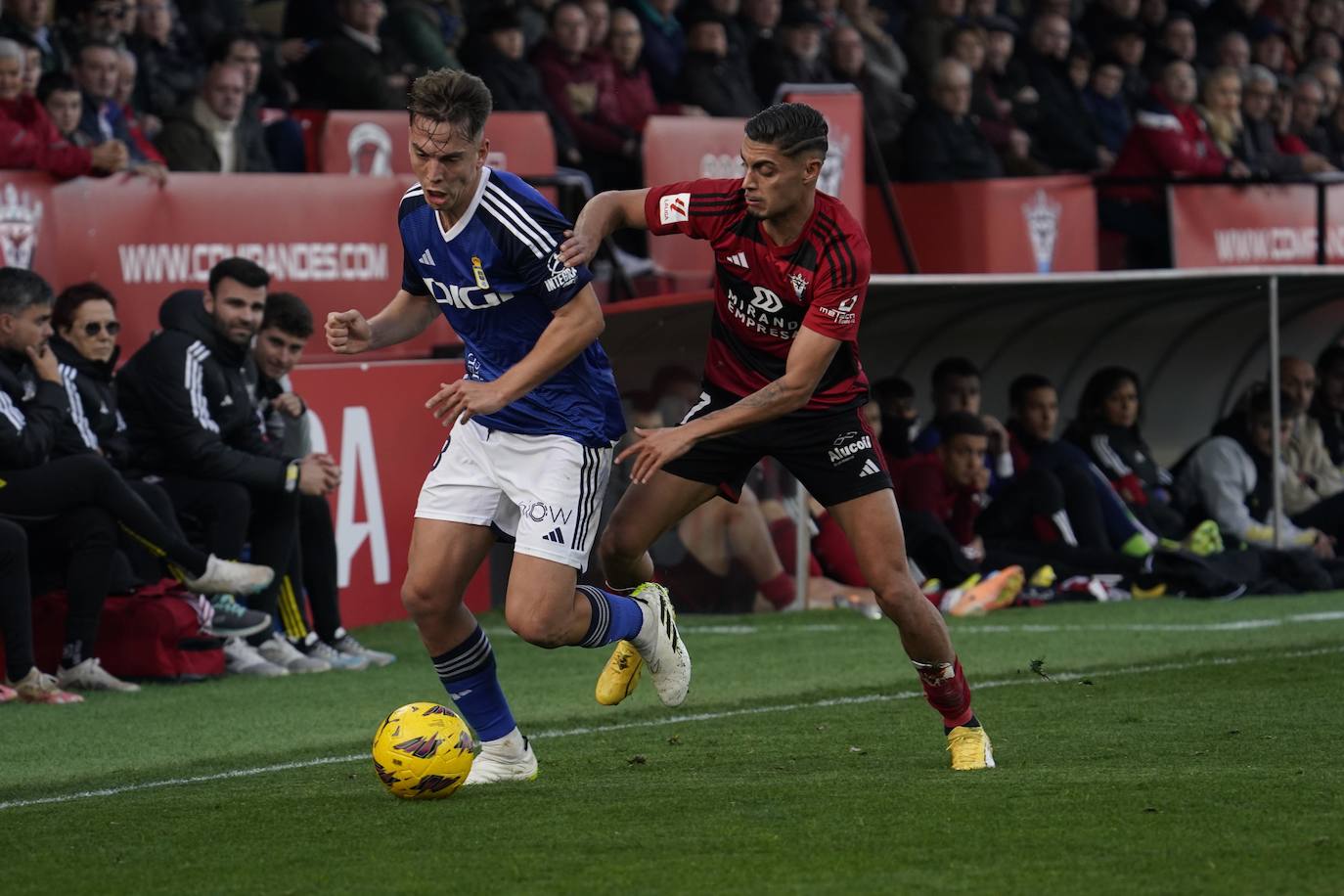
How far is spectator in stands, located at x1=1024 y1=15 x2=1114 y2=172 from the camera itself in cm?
1833

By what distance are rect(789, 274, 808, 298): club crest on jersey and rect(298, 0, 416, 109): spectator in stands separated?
24.0ft

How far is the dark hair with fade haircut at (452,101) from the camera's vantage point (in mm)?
6039

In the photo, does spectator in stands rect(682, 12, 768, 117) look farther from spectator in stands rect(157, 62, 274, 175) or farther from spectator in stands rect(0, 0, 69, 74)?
spectator in stands rect(0, 0, 69, 74)

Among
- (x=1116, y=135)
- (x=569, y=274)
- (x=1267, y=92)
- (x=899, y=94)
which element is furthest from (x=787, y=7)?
(x=569, y=274)

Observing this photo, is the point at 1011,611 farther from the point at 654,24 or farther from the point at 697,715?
the point at 654,24

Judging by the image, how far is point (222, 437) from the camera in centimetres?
999

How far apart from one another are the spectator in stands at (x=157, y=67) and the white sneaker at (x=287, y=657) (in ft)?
12.8

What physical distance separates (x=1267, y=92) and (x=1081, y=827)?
14951mm

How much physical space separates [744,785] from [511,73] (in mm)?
8695

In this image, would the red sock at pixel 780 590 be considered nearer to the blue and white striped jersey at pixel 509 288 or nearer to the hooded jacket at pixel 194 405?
the hooded jacket at pixel 194 405

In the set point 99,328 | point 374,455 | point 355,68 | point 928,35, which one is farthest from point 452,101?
point 928,35

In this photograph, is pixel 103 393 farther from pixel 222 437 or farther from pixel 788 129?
pixel 788 129

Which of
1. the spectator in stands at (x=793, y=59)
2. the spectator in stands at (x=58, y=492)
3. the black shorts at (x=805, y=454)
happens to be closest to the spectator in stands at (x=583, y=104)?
the spectator in stands at (x=793, y=59)

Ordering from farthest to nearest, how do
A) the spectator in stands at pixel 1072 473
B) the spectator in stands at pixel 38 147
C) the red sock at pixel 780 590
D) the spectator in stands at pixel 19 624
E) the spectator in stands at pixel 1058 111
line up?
the spectator in stands at pixel 1058 111, the spectator in stands at pixel 1072 473, the red sock at pixel 780 590, the spectator in stands at pixel 38 147, the spectator in stands at pixel 19 624
